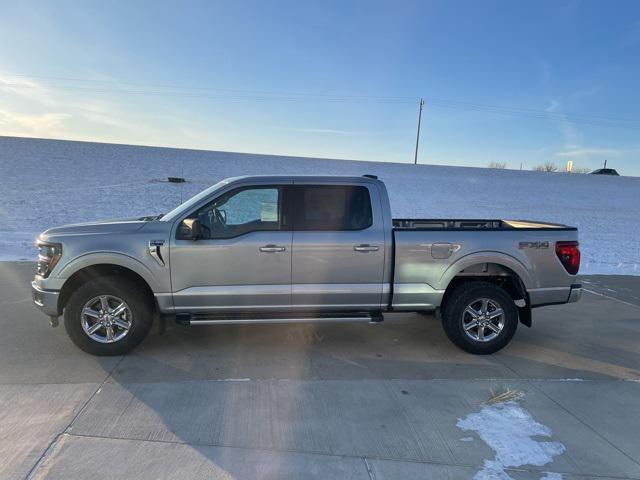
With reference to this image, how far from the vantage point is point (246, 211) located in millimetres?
5023

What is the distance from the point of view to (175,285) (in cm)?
451

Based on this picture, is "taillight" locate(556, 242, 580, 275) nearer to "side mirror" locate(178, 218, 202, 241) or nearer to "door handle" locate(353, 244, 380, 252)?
"door handle" locate(353, 244, 380, 252)

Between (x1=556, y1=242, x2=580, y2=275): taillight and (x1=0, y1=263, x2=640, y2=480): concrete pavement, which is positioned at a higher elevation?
(x1=556, y1=242, x2=580, y2=275): taillight

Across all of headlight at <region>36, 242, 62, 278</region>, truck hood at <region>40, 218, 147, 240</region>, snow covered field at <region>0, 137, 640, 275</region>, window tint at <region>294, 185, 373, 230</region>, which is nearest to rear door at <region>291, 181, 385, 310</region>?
window tint at <region>294, 185, 373, 230</region>

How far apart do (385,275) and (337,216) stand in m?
0.82

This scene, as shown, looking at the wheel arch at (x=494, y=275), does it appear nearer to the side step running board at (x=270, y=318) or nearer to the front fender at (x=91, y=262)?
the side step running board at (x=270, y=318)

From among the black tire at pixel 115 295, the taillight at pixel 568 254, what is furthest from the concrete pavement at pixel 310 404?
the taillight at pixel 568 254

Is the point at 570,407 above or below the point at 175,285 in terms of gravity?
below

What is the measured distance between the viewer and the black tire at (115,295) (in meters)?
4.43

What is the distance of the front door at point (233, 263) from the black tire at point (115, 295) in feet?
1.21

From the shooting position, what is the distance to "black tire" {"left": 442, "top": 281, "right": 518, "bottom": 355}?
15.9 feet

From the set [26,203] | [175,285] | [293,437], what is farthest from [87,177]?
[293,437]

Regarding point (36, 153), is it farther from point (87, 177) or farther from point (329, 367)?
point (329, 367)

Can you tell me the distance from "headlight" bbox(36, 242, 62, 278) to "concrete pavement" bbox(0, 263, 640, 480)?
871 mm
